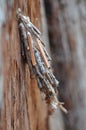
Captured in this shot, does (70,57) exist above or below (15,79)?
above

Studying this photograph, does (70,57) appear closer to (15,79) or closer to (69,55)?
(69,55)

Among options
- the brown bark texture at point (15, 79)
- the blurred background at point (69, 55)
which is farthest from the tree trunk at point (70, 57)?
the brown bark texture at point (15, 79)

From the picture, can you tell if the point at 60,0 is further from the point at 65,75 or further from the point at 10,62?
the point at 10,62

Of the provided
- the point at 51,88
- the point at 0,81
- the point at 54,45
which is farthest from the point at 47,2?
the point at 0,81

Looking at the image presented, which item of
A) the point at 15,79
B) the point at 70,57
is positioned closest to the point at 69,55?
the point at 70,57

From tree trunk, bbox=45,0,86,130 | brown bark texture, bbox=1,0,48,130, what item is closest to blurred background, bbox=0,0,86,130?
tree trunk, bbox=45,0,86,130

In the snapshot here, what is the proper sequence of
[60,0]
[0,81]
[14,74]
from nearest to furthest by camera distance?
[0,81] → [14,74] → [60,0]

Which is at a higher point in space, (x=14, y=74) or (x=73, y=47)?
(x=73, y=47)
